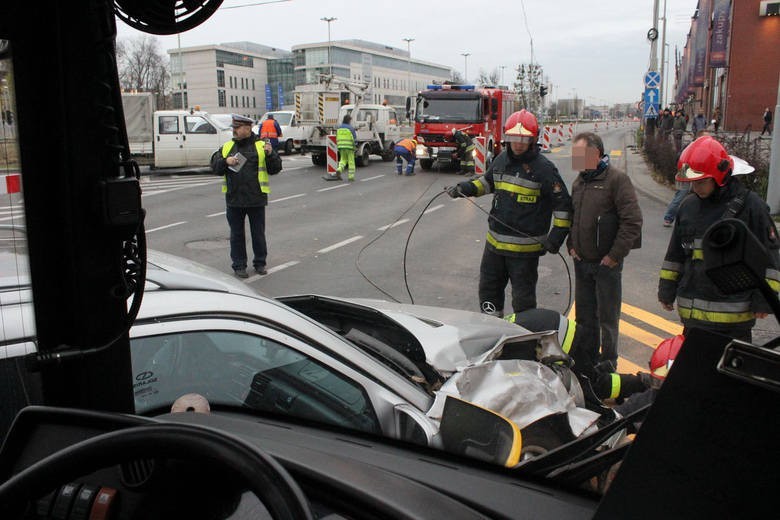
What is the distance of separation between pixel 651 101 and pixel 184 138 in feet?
50.6

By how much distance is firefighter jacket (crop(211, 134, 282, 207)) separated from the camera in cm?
827

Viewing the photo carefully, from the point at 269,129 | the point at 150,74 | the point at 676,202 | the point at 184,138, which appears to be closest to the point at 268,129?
the point at 269,129

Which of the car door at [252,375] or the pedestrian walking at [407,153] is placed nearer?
the car door at [252,375]

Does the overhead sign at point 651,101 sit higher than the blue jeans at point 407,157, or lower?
higher

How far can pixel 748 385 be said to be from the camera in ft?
3.68

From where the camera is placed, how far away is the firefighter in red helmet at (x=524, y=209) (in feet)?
18.1

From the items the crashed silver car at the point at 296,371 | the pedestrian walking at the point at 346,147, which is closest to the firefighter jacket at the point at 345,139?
the pedestrian walking at the point at 346,147

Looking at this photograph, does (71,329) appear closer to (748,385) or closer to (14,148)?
(14,148)

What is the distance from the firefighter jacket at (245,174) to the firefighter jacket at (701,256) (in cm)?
535

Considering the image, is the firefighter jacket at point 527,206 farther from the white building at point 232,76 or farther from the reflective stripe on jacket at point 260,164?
the white building at point 232,76

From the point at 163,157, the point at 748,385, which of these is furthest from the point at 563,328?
the point at 163,157

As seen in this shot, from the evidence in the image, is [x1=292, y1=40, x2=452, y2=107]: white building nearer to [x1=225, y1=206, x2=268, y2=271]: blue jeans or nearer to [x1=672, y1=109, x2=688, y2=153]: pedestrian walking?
[x1=672, y1=109, x2=688, y2=153]: pedestrian walking

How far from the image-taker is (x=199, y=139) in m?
21.4

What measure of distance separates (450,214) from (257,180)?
5.89 m
